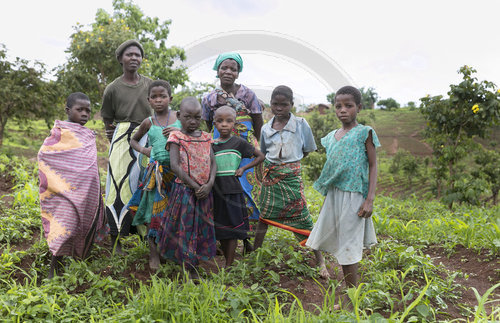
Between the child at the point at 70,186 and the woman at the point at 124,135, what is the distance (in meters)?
0.24

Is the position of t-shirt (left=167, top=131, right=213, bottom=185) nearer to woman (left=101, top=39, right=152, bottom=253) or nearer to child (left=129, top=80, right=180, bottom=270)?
child (left=129, top=80, right=180, bottom=270)

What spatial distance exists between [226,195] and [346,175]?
93cm

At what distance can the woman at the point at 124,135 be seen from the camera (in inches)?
126

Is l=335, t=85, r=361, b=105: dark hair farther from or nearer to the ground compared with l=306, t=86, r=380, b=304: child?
farther from the ground

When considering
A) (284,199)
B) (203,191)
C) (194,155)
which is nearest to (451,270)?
(284,199)

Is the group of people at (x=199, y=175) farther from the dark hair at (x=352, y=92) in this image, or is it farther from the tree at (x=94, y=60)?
the tree at (x=94, y=60)

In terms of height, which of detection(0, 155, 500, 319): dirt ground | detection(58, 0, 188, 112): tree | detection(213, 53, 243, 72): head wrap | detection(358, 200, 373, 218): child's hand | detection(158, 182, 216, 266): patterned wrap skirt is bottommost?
detection(0, 155, 500, 319): dirt ground

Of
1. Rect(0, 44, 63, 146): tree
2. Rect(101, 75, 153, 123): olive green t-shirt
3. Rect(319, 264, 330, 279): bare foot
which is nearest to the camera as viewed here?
Rect(319, 264, 330, 279): bare foot

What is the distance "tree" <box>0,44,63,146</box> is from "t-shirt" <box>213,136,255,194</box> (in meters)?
7.95

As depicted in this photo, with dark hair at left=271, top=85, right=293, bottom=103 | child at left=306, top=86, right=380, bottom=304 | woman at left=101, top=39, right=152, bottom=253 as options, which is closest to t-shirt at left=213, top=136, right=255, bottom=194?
dark hair at left=271, top=85, right=293, bottom=103

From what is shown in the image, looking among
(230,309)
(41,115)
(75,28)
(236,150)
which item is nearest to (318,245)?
(230,309)

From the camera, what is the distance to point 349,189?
2.46 meters

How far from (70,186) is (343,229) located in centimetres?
200

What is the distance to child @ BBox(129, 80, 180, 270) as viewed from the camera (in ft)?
9.37
